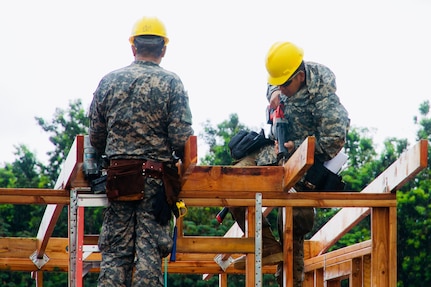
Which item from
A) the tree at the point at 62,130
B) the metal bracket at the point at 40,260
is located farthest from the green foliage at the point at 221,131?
the metal bracket at the point at 40,260

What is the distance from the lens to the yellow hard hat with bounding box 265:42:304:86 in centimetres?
894

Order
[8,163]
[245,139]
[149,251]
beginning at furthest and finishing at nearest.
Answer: [8,163] → [245,139] → [149,251]

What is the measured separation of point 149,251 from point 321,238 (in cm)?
404

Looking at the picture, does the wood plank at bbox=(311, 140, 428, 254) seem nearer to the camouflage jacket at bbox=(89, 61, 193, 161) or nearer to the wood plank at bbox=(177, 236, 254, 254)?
the wood plank at bbox=(177, 236, 254, 254)

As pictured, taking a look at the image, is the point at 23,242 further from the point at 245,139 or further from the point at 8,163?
the point at 8,163

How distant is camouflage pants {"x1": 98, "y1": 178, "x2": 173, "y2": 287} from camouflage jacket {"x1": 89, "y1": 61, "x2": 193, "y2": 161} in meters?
0.28

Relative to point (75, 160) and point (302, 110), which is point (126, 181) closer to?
point (75, 160)

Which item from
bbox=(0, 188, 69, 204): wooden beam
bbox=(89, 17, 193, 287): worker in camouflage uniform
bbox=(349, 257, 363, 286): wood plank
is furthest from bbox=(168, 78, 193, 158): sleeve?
bbox=(349, 257, 363, 286): wood plank

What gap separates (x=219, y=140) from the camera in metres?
36.5

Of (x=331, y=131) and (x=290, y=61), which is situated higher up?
(x=290, y=61)

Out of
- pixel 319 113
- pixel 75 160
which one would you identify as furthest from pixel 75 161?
pixel 319 113

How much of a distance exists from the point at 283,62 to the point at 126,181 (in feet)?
6.39

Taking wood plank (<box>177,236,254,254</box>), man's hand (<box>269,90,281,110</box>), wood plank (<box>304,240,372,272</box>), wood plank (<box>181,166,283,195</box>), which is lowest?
wood plank (<box>177,236,254,254</box>)

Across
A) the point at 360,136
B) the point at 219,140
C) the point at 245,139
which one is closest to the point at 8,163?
the point at 219,140
